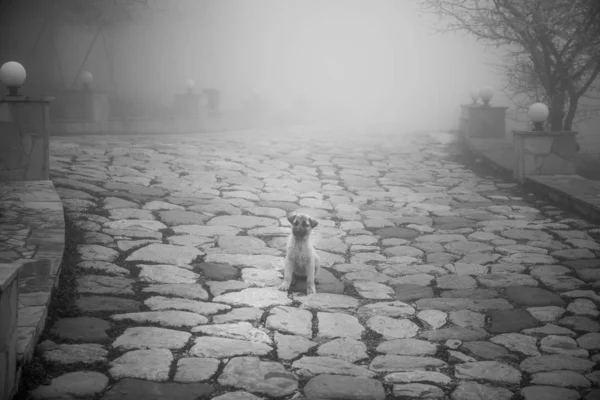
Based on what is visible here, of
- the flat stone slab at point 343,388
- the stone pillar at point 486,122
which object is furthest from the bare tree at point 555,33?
the flat stone slab at point 343,388

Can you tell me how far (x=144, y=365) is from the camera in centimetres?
415

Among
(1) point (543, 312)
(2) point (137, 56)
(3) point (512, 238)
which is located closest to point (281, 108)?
(2) point (137, 56)

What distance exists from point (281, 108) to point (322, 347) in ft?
76.3

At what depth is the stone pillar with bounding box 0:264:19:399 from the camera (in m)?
3.27

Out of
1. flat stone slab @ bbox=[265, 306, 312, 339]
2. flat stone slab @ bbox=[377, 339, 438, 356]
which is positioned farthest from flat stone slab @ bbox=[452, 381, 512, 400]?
flat stone slab @ bbox=[265, 306, 312, 339]

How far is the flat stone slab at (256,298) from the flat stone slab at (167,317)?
0.42m

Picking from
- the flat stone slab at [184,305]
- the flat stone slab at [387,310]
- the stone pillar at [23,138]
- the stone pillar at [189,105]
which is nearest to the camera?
the flat stone slab at [184,305]

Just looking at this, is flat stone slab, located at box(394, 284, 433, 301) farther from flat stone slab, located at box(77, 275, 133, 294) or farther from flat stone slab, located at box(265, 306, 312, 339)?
flat stone slab, located at box(77, 275, 133, 294)

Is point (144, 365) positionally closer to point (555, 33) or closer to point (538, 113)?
point (538, 113)

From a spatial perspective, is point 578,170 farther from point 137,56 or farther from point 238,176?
point 137,56

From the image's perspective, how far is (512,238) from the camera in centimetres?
759

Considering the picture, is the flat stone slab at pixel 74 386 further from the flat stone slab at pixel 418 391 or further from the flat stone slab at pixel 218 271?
the flat stone slab at pixel 218 271

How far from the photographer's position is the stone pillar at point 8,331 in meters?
3.27

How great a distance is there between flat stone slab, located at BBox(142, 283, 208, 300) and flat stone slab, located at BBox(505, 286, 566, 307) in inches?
100
